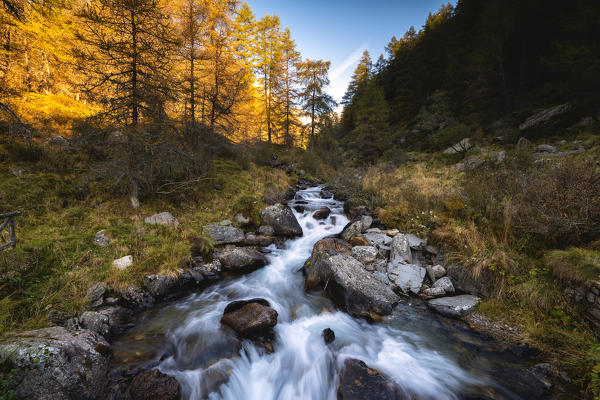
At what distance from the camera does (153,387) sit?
3.41m

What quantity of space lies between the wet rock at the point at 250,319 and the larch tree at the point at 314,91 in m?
22.2

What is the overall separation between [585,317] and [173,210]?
11466mm

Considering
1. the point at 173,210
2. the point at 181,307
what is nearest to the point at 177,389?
the point at 181,307

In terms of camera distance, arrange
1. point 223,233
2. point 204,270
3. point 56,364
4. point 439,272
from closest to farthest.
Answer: point 56,364 < point 439,272 < point 204,270 < point 223,233

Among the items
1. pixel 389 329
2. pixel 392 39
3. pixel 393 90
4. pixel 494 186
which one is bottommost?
pixel 389 329

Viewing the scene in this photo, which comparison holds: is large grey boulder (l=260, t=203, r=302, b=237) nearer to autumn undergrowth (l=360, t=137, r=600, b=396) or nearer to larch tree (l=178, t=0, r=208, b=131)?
autumn undergrowth (l=360, t=137, r=600, b=396)

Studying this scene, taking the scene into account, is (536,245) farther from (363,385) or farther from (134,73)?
(134,73)

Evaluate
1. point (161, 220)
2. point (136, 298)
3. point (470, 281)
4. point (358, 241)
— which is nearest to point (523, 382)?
point (470, 281)

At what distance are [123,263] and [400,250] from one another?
7882mm

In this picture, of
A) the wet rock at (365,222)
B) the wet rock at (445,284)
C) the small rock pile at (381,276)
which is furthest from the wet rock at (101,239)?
the wet rock at (445,284)

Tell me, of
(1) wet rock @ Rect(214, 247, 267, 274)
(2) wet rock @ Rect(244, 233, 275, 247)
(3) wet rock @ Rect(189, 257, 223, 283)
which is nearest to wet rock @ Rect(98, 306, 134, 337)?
(3) wet rock @ Rect(189, 257, 223, 283)

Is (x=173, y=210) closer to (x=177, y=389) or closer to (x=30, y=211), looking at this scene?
(x=30, y=211)

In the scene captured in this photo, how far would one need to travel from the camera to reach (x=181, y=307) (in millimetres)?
5652

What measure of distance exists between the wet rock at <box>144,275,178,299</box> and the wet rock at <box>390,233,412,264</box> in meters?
6.48
